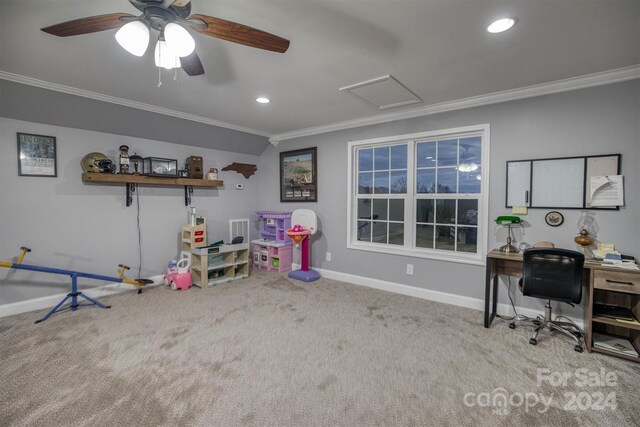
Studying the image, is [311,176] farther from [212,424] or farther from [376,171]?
[212,424]

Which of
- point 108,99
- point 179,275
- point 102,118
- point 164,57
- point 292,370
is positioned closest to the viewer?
point 164,57

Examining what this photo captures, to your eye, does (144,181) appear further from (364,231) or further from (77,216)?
(364,231)

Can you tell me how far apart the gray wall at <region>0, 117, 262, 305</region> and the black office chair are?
14.1ft

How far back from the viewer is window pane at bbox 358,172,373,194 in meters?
4.10

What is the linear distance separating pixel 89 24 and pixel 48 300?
3112 millimetres

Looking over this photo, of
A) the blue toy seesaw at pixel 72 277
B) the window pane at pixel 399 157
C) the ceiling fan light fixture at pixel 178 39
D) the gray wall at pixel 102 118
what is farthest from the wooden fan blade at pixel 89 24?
the window pane at pixel 399 157

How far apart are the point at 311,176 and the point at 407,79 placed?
88.7 inches

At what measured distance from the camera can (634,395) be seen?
5.87ft

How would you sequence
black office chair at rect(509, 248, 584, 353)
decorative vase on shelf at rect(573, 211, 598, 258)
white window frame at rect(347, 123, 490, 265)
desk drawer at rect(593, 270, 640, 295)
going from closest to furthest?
desk drawer at rect(593, 270, 640, 295), black office chair at rect(509, 248, 584, 353), decorative vase on shelf at rect(573, 211, 598, 258), white window frame at rect(347, 123, 490, 265)

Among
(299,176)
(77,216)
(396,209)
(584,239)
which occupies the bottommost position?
(584,239)

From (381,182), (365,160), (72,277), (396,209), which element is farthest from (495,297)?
(72,277)

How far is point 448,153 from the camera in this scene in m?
3.44

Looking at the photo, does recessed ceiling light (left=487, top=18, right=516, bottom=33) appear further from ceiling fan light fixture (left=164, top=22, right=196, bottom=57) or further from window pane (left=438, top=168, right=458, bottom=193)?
ceiling fan light fixture (left=164, top=22, right=196, bottom=57)

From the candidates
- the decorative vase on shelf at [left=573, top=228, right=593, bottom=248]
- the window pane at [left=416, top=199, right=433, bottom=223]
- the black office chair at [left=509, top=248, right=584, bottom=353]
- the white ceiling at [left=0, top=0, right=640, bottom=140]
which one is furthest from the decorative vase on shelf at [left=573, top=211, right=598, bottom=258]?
the window pane at [left=416, top=199, right=433, bottom=223]
